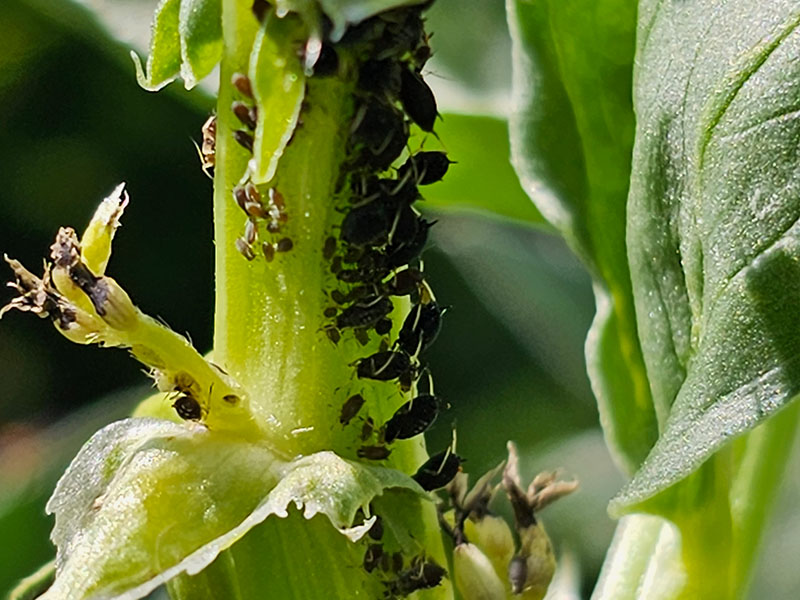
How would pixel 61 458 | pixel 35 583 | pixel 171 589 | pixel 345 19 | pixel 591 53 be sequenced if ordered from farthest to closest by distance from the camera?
pixel 61 458
pixel 591 53
pixel 35 583
pixel 171 589
pixel 345 19

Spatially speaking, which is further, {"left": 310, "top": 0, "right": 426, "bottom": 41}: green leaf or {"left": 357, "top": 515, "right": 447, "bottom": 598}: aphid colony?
{"left": 357, "top": 515, "right": 447, "bottom": 598}: aphid colony

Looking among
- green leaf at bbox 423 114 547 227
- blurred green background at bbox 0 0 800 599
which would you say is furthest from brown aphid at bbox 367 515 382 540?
blurred green background at bbox 0 0 800 599

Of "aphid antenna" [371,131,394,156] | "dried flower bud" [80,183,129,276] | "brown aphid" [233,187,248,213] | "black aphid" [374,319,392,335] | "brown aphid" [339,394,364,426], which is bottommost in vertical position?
"brown aphid" [339,394,364,426]

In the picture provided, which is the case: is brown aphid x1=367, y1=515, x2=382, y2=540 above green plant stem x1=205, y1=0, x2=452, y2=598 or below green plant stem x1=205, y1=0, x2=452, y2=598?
below

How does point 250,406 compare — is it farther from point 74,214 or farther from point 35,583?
point 74,214

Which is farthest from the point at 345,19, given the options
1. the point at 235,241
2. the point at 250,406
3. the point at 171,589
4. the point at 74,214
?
the point at 74,214

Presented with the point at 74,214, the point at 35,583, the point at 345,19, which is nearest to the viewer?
the point at 345,19

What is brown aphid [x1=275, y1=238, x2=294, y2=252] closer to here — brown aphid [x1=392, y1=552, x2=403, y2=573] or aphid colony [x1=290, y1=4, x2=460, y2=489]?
aphid colony [x1=290, y1=4, x2=460, y2=489]
